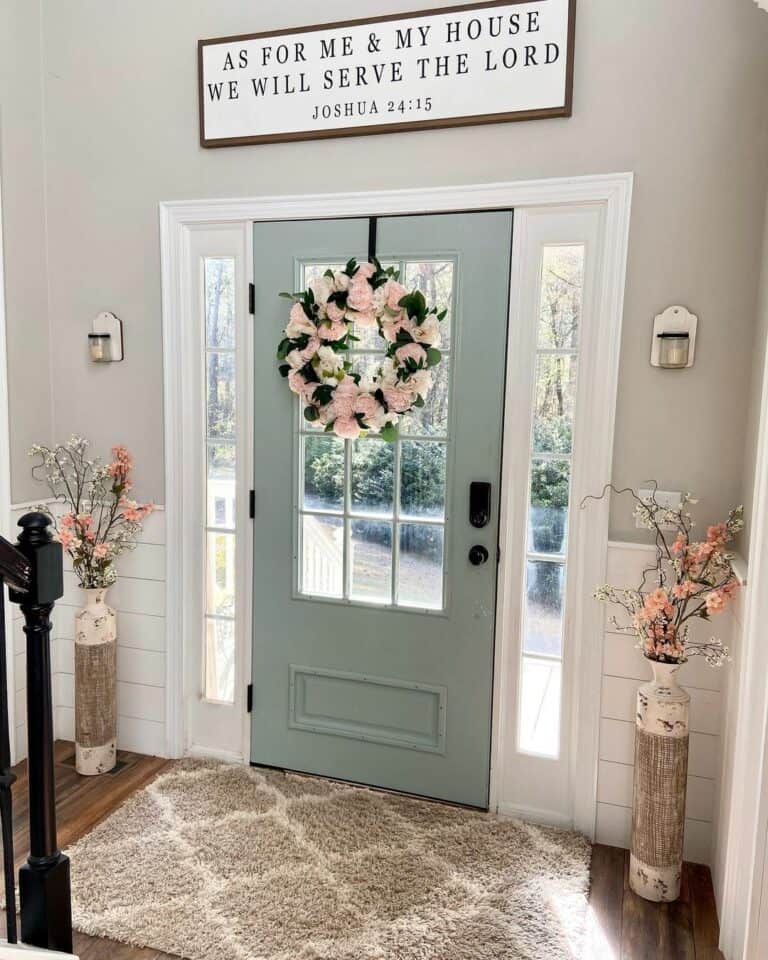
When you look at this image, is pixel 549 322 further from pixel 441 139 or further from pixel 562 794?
pixel 562 794

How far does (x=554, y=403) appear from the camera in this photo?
2.53 meters

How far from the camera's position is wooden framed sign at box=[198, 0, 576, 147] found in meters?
2.36

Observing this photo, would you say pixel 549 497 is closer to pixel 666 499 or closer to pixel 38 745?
pixel 666 499

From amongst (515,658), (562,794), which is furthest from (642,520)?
(562,794)

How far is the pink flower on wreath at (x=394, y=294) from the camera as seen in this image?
256cm

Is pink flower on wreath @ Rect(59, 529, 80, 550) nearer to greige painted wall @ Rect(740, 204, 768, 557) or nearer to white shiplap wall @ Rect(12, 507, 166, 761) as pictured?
white shiplap wall @ Rect(12, 507, 166, 761)

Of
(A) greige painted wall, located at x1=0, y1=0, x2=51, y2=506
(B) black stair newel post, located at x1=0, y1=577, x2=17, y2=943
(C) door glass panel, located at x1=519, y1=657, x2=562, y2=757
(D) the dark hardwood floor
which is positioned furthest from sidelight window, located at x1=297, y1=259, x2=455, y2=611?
(B) black stair newel post, located at x1=0, y1=577, x2=17, y2=943

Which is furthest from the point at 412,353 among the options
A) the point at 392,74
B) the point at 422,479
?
the point at 392,74

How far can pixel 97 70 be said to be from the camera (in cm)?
286

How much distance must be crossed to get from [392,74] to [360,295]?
2.46 ft

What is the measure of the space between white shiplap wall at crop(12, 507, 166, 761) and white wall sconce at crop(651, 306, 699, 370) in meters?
1.98

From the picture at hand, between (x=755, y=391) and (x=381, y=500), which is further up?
(x=755, y=391)

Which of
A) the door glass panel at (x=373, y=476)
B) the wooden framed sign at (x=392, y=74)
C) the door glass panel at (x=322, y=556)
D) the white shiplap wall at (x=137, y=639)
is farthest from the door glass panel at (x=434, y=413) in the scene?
the white shiplap wall at (x=137, y=639)

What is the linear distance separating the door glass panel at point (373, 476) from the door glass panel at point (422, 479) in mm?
49
